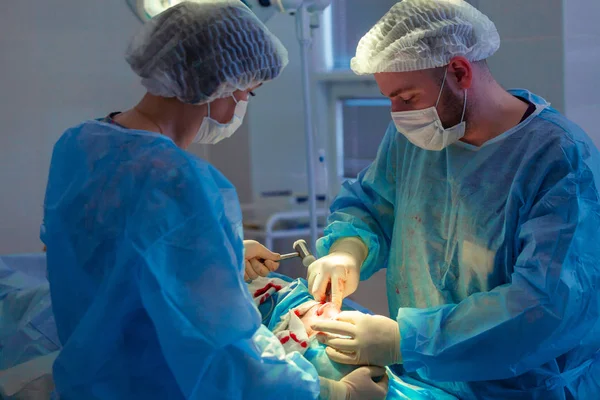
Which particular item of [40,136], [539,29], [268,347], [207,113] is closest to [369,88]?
[539,29]

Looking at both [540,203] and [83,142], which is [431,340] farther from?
[83,142]

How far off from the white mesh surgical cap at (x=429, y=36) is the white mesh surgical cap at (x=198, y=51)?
374mm

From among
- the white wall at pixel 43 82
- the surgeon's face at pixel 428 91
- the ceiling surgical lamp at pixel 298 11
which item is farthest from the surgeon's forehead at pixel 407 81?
the white wall at pixel 43 82

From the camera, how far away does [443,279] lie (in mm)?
1931

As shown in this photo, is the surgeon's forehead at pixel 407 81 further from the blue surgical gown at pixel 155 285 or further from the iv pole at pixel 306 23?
the iv pole at pixel 306 23

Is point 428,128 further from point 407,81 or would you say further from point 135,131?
point 135,131

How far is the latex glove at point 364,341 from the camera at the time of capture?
5.76ft

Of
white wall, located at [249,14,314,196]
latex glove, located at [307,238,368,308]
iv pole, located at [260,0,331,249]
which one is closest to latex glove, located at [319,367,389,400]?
latex glove, located at [307,238,368,308]

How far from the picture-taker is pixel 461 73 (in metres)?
1.85

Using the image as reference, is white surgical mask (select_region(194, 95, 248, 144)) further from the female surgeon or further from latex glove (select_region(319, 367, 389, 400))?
latex glove (select_region(319, 367, 389, 400))

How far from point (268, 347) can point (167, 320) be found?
0.84ft

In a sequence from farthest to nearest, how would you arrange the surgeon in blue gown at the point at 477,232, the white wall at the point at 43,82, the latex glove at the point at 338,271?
the white wall at the point at 43,82 → the latex glove at the point at 338,271 → the surgeon in blue gown at the point at 477,232

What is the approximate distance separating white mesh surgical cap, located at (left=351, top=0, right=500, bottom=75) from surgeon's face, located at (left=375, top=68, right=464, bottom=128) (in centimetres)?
4

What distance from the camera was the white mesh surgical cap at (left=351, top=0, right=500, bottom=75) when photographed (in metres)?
1.79
